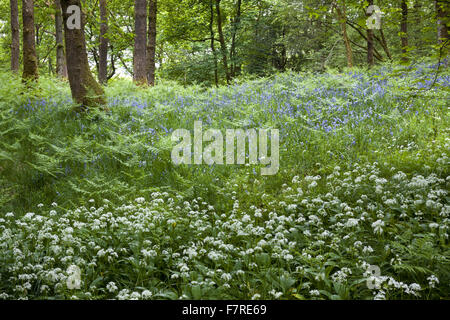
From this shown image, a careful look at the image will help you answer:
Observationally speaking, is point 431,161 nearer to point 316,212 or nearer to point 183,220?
point 316,212

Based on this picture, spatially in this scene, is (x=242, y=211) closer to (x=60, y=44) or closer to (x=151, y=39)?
(x=151, y=39)

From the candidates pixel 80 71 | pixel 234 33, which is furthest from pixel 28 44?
pixel 234 33

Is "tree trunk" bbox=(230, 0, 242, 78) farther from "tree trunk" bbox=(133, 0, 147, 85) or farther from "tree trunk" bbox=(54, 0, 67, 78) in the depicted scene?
"tree trunk" bbox=(54, 0, 67, 78)

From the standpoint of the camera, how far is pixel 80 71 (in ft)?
25.1

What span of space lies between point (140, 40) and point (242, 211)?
34.9 feet

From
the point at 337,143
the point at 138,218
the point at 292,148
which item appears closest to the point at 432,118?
the point at 337,143

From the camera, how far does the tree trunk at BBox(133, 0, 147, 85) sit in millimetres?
12477

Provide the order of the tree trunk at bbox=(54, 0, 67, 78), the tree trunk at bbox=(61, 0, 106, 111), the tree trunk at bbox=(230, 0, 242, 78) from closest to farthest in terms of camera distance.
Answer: the tree trunk at bbox=(61, 0, 106, 111), the tree trunk at bbox=(54, 0, 67, 78), the tree trunk at bbox=(230, 0, 242, 78)

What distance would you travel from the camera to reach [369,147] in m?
5.25

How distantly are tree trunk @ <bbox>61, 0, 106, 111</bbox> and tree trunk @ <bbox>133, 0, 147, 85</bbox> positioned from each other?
502 cm

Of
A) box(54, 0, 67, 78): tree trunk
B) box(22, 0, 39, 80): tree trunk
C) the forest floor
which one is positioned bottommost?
the forest floor

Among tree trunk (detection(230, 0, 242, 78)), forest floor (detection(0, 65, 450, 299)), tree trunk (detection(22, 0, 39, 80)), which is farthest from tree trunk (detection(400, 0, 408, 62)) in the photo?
tree trunk (detection(22, 0, 39, 80))

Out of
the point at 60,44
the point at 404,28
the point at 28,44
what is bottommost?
the point at 28,44
